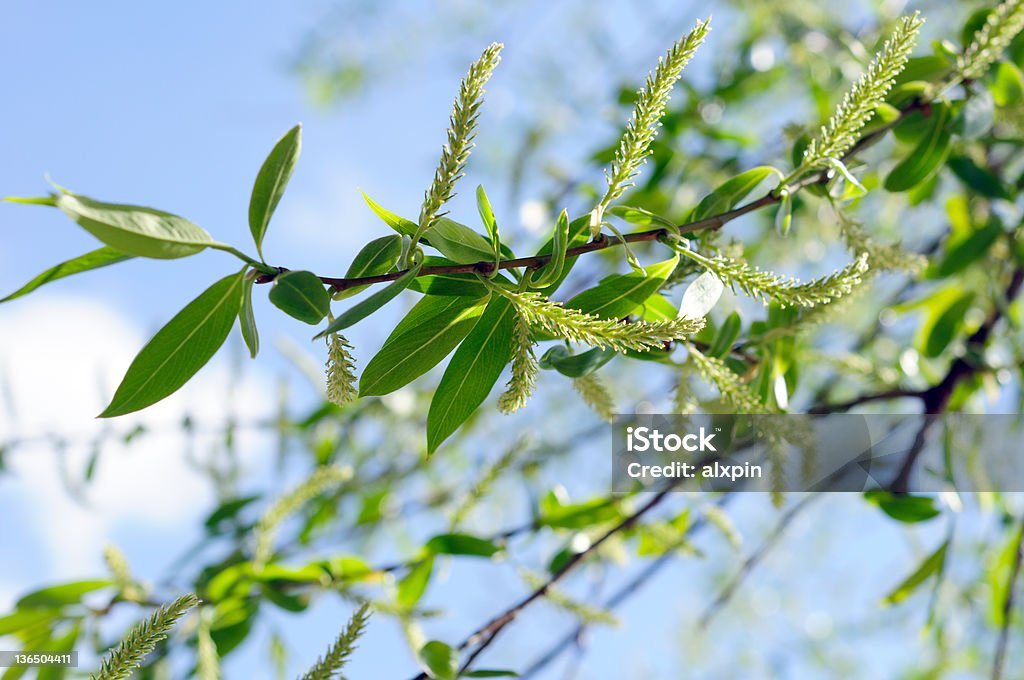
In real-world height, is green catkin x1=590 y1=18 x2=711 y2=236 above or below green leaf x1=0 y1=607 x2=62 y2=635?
above

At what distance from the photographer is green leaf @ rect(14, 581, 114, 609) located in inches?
27.5

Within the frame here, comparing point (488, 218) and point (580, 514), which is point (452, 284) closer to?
point (488, 218)

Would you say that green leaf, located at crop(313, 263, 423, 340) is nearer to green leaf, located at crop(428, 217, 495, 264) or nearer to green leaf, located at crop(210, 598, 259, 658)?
green leaf, located at crop(428, 217, 495, 264)

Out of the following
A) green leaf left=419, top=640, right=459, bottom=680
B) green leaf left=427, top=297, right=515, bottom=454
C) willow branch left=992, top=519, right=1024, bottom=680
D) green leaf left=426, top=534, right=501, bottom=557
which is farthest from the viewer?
willow branch left=992, top=519, right=1024, bottom=680

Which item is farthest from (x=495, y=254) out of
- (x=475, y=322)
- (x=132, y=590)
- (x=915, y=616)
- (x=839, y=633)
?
(x=839, y=633)

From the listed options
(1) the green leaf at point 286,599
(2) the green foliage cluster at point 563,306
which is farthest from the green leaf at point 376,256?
(1) the green leaf at point 286,599

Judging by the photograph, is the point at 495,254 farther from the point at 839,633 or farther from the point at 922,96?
the point at 839,633

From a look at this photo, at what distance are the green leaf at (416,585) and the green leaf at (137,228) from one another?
18.6 inches

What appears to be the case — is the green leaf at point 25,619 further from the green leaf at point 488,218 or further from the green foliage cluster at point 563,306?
the green leaf at point 488,218

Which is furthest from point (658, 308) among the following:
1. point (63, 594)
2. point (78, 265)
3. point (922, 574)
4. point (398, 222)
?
point (63, 594)

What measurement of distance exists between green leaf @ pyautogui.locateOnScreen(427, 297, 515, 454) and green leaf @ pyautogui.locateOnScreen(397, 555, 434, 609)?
0.37m

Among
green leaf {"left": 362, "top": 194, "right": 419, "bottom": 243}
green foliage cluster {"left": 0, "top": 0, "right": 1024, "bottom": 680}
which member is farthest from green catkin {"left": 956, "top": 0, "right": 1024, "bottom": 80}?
green leaf {"left": 362, "top": 194, "right": 419, "bottom": 243}

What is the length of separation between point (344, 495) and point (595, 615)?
1.66ft

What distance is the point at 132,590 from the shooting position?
2.38 feet
